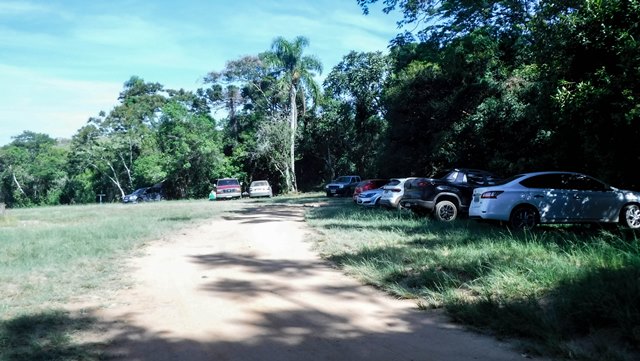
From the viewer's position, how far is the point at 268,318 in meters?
5.84

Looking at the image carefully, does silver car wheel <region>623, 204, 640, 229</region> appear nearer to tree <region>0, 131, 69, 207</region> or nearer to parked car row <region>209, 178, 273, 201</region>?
parked car row <region>209, 178, 273, 201</region>

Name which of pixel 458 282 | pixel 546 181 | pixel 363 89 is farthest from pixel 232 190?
pixel 458 282

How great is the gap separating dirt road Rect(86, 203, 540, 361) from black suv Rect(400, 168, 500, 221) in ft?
21.2

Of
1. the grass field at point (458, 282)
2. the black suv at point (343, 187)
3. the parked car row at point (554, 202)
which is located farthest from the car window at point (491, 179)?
the black suv at point (343, 187)

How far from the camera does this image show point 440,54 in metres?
20.0

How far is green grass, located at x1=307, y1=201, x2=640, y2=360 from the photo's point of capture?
183 inches

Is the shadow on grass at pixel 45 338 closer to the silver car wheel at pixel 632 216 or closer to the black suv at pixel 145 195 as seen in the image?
the silver car wheel at pixel 632 216

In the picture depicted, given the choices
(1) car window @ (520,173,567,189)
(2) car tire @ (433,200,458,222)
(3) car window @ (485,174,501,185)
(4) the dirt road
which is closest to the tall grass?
(4) the dirt road

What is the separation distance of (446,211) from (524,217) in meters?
3.23

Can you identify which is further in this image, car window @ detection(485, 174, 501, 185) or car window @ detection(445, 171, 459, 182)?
car window @ detection(445, 171, 459, 182)

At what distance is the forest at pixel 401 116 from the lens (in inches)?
421

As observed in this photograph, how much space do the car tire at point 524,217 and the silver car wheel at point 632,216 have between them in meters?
2.41

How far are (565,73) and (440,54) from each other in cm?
896

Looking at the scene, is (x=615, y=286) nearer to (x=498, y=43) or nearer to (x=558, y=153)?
(x=558, y=153)
